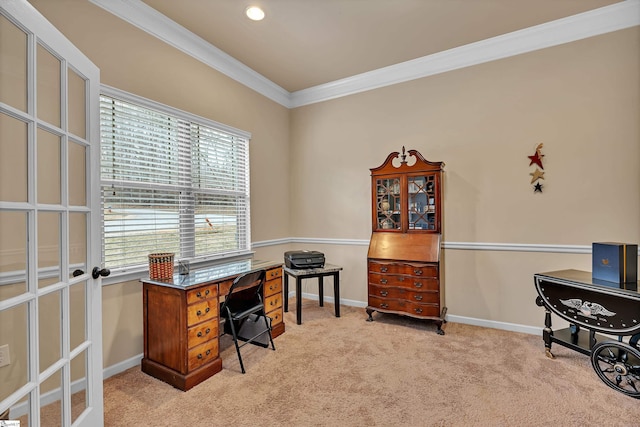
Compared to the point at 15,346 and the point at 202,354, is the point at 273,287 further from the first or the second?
the point at 15,346

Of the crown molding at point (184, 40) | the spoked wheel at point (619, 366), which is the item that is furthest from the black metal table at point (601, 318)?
the crown molding at point (184, 40)

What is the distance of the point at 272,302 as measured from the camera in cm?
304

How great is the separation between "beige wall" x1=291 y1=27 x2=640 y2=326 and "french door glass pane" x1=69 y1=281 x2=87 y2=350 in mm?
2988

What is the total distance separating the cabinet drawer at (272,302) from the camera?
2.97 m

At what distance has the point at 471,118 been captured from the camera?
10.8 ft

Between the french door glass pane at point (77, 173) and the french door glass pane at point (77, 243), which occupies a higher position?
the french door glass pane at point (77, 173)

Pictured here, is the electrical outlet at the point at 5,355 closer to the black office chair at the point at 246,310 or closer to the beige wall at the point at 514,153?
the black office chair at the point at 246,310

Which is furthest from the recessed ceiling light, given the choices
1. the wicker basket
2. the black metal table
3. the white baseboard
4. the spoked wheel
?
the spoked wheel

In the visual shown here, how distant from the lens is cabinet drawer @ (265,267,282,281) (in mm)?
3036

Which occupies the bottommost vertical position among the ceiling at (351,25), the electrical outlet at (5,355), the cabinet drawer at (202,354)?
the cabinet drawer at (202,354)

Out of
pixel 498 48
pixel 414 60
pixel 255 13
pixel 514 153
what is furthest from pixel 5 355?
pixel 498 48

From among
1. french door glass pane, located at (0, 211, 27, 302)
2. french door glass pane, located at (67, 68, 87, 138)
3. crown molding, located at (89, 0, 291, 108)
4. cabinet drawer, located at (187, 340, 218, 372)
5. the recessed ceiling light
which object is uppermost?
the recessed ceiling light

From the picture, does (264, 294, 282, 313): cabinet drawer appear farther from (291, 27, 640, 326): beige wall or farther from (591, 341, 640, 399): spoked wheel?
(591, 341, 640, 399): spoked wheel

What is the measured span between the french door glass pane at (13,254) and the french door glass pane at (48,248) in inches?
2.3
